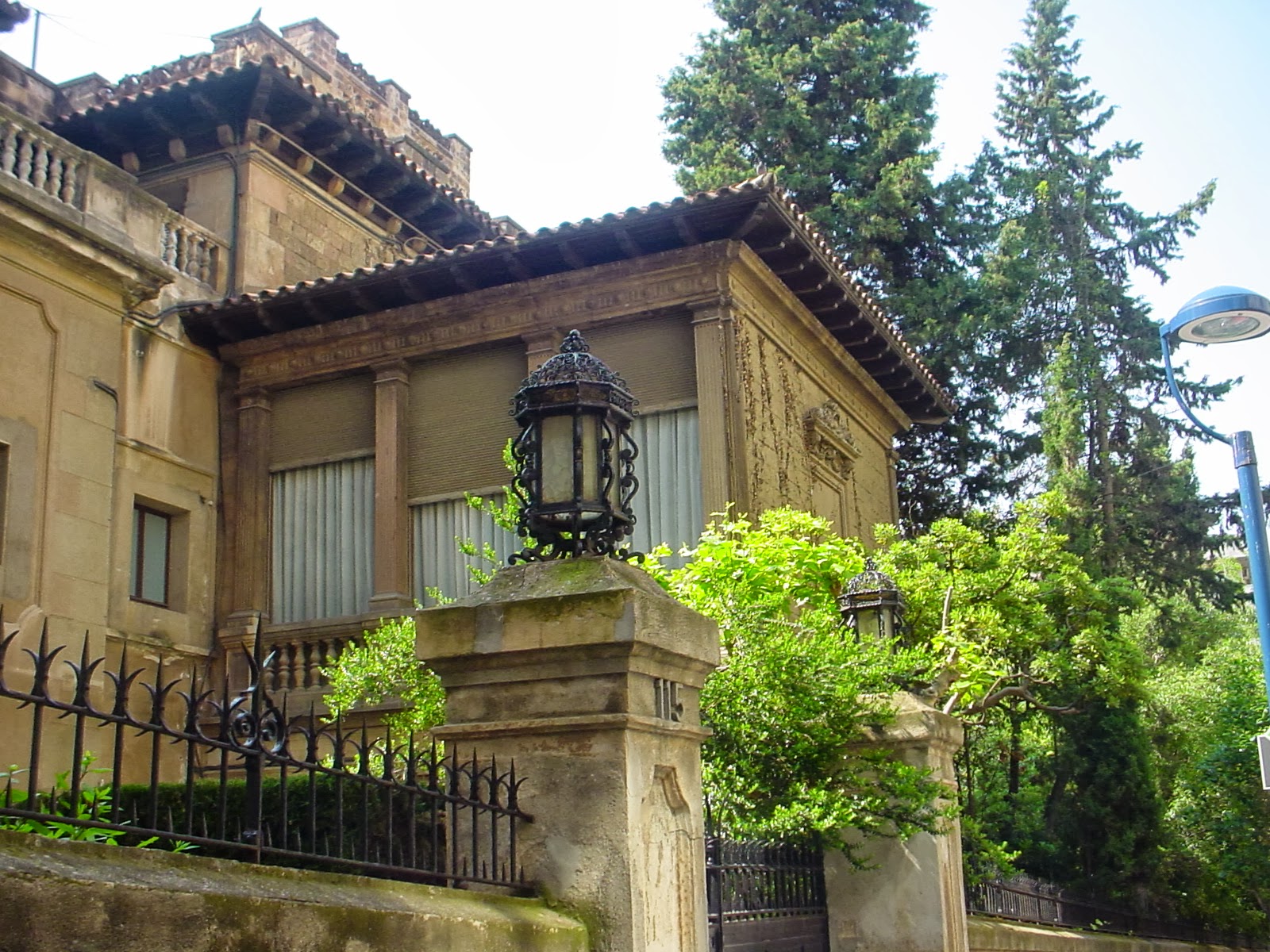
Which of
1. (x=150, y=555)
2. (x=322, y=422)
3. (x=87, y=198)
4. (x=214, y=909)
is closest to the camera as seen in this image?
(x=214, y=909)

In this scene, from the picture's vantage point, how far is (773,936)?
7.91 meters

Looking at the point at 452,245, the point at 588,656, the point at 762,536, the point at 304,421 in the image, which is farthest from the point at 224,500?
the point at 588,656

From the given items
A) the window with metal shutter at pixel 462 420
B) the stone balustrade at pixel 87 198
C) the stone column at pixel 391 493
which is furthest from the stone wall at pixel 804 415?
the stone balustrade at pixel 87 198

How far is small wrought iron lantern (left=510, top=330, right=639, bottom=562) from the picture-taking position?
18.7ft

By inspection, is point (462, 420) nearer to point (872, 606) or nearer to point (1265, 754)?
point (872, 606)

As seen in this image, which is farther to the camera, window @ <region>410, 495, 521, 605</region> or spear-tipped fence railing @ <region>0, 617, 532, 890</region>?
window @ <region>410, 495, 521, 605</region>

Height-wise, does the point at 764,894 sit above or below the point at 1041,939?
above

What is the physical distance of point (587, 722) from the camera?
5246mm

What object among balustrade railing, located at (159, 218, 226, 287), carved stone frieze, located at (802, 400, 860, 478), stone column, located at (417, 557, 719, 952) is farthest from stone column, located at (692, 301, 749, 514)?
stone column, located at (417, 557, 719, 952)

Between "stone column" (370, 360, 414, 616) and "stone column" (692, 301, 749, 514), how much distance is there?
→ 3521mm

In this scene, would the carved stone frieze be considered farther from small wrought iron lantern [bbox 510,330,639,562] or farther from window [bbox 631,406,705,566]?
small wrought iron lantern [bbox 510,330,639,562]

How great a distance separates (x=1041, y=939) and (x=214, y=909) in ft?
35.4

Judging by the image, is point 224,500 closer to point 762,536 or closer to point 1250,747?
point 762,536

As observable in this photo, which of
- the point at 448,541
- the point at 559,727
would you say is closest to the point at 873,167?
the point at 448,541
